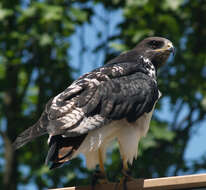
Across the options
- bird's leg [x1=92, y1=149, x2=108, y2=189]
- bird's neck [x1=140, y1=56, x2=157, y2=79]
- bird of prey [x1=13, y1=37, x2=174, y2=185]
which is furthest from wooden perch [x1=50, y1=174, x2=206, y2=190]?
bird's neck [x1=140, y1=56, x2=157, y2=79]

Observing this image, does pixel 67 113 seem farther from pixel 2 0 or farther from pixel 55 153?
pixel 2 0

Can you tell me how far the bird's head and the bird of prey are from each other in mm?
262

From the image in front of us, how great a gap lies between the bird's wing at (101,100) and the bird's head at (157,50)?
1.85 feet

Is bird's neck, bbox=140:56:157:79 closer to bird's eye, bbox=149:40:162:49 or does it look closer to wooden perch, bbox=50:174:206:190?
bird's eye, bbox=149:40:162:49

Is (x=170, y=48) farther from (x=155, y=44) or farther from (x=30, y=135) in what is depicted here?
(x=30, y=135)

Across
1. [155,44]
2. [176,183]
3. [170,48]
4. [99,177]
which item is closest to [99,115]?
[99,177]

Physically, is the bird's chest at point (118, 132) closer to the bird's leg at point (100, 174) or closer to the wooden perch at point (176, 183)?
the bird's leg at point (100, 174)

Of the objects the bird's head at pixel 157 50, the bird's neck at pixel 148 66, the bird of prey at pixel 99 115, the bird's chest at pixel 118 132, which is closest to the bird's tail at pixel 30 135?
the bird of prey at pixel 99 115

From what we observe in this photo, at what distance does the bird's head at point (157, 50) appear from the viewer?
5.84 m

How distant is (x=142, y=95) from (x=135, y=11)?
3.91 metres

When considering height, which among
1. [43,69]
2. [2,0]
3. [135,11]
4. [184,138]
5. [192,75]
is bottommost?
[184,138]

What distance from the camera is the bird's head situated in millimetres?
5844

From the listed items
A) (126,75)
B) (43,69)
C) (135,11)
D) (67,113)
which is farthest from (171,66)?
(67,113)

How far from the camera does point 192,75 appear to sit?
916 centimetres
